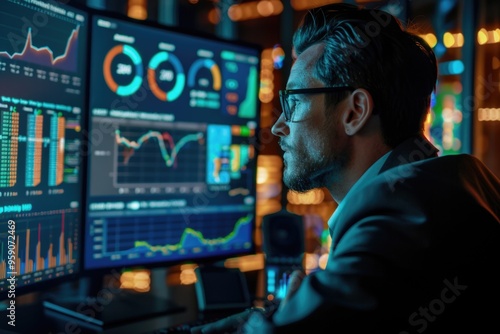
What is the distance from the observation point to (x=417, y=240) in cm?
72

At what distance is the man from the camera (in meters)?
0.71

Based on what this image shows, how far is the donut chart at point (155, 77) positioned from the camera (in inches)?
62.2

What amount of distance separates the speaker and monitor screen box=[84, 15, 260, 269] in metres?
0.07

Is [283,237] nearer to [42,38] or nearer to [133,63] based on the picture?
[133,63]

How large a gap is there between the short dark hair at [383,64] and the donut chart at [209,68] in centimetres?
59

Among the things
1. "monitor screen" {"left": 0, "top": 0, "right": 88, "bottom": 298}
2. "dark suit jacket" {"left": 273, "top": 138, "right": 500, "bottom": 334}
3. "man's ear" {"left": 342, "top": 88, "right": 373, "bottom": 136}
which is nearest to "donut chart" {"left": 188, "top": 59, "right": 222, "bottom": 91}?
"monitor screen" {"left": 0, "top": 0, "right": 88, "bottom": 298}

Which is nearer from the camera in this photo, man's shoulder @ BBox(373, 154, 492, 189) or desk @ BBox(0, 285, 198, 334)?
man's shoulder @ BBox(373, 154, 492, 189)

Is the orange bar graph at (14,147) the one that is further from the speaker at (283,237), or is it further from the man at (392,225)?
the speaker at (283,237)

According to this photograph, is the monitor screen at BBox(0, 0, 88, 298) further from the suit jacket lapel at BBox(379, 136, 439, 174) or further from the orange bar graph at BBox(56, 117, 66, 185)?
the suit jacket lapel at BBox(379, 136, 439, 174)

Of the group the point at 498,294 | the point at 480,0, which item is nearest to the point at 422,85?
the point at 498,294

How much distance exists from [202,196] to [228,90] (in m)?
0.35

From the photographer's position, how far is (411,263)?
713 mm

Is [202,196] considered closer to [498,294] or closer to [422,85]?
[422,85]

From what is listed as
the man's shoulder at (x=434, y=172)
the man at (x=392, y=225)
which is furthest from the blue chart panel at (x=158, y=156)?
the man's shoulder at (x=434, y=172)
